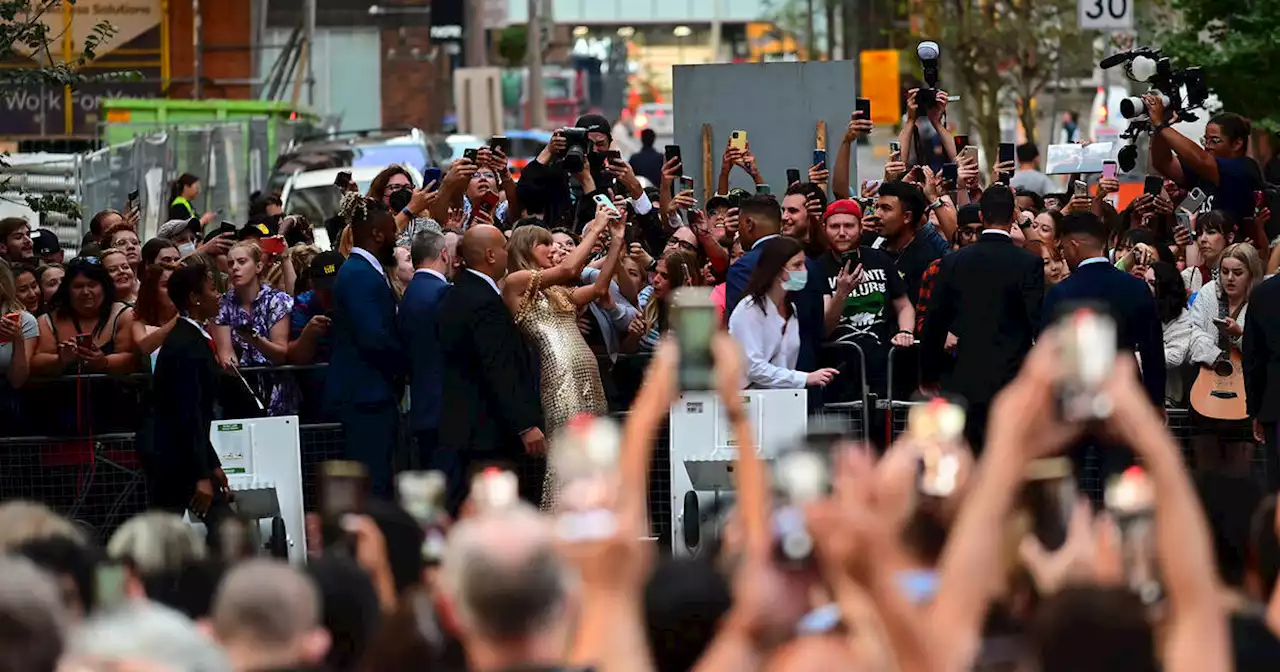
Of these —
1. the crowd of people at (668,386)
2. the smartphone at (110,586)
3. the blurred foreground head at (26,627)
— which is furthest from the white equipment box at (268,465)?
the blurred foreground head at (26,627)

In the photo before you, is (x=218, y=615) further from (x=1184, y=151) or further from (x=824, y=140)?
(x=824, y=140)

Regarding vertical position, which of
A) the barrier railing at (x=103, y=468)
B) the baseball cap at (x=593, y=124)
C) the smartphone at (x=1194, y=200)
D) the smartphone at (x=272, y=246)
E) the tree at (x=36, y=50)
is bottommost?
the barrier railing at (x=103, y=468)

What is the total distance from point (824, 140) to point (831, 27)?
41.7m

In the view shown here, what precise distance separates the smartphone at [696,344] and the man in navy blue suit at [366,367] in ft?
19.6

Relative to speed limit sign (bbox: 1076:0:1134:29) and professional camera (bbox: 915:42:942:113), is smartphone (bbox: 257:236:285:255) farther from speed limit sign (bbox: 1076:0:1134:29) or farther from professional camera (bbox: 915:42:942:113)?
speed limit sign (bbox: 1076:0:1134:29)

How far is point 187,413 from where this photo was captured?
1088 centimetres

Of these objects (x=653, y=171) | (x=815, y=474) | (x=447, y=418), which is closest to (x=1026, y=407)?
(x=815, y=474)

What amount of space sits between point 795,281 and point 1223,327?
8.24 feet

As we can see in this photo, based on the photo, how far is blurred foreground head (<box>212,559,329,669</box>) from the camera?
489 centimetres

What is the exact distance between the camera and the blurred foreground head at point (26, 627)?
16.2ft

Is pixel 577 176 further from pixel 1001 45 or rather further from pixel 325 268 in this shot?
pixel 1001 45

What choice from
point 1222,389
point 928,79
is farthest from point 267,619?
point 928,79

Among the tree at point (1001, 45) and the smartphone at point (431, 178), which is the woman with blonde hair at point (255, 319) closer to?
the smartphone at point (431, 178)

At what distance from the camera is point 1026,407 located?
13.7 ft
